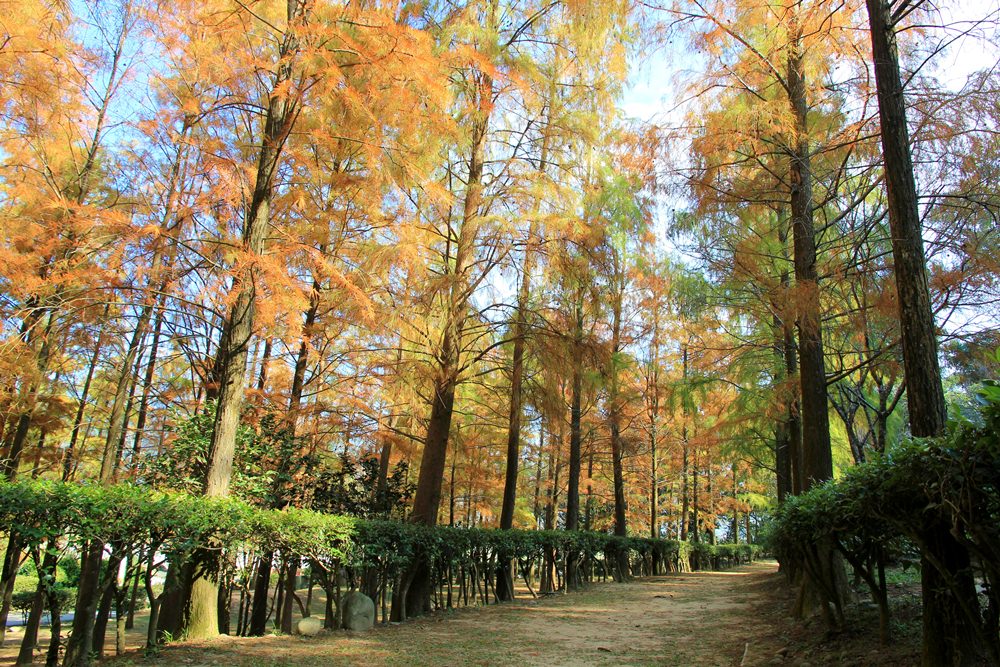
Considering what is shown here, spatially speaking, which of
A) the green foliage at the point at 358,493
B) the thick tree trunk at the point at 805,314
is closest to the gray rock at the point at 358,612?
the green foliage at the point at 358,493

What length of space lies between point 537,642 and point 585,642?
0.48m

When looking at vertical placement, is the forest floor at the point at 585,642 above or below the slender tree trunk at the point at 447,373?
below

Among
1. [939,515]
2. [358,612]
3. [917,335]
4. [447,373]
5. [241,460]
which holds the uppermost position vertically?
[447,373]

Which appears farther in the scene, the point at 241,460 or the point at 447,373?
the point at 447,373

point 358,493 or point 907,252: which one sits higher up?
point 907,252

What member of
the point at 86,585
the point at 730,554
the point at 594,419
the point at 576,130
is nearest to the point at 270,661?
the point at 86,585

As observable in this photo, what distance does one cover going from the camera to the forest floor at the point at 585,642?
14.9ft

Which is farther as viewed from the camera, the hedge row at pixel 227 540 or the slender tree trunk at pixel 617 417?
the slender tree trunk at pixel 617 417

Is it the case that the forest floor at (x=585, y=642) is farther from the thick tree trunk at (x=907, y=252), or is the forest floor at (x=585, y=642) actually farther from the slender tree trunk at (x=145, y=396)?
the slender tree trunk at (x=145, y=396)

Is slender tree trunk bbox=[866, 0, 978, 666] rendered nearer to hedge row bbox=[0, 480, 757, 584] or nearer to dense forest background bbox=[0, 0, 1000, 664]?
dense forest background bbox=[0, 0, 1000, 664]

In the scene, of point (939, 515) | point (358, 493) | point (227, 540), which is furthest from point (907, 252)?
point (358, 493)

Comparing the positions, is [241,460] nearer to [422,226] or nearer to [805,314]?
[422,226]

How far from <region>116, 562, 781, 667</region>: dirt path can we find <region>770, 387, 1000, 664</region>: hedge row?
1434 mm

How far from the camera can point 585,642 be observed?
6066mm
